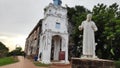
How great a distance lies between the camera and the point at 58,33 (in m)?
24.3

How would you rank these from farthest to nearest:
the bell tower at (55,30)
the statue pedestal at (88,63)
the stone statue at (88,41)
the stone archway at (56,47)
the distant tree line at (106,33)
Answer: the stone archway at (56,47), the bell tower at (55,30), the distant tree line at (106,33), the stone statue at (88,41), the statue pedestal at (88,63)

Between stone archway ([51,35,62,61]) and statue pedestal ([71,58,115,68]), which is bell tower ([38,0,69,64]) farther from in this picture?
statue pedestal ([71,58,115,68])

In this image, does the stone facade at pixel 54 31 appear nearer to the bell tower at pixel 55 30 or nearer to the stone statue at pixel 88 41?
the bell tower at pixel 55 30

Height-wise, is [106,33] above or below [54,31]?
below

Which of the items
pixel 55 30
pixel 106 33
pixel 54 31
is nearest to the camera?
pixel 106 33

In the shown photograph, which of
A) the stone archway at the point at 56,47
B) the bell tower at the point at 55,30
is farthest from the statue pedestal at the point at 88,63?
the stone archway at the point at 56,47

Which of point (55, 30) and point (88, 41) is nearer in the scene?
point (88, 41)

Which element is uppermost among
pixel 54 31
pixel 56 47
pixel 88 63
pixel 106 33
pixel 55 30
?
pixel 55 30

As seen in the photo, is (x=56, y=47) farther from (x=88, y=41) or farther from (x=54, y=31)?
(x=88, y=41)

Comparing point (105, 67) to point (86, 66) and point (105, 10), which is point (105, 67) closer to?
point (86, 66)

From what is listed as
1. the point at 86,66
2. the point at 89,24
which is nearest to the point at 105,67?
the point at 86,66

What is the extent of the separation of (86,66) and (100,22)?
16613 mm

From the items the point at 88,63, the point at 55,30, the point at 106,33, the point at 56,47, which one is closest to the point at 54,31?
the point at 55,30

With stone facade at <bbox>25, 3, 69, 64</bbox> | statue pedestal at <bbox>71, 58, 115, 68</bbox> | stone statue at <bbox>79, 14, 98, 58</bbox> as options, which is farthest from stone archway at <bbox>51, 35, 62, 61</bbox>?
statue pedestal at <bbox>71, 58, 115, 68</bbox>
